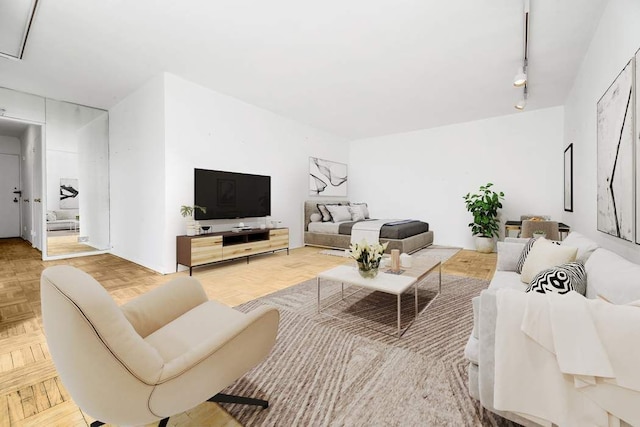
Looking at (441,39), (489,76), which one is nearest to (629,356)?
(441,39)

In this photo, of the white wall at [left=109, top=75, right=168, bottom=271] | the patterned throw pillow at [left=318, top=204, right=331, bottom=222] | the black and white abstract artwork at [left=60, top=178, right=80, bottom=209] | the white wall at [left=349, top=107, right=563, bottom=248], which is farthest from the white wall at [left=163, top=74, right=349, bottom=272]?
the black and white abstract artwork at [left=60, top=178, right=80, bottom=209]

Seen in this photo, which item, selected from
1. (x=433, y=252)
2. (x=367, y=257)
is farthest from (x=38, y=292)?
(x=433, y=252)

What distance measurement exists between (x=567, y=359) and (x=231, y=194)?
439 cm

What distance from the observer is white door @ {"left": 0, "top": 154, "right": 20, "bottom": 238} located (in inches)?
257

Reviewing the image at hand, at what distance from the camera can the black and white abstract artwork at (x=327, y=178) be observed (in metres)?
6.39

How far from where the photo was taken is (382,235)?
5.19 meters

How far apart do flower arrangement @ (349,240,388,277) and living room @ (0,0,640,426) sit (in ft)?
5.46

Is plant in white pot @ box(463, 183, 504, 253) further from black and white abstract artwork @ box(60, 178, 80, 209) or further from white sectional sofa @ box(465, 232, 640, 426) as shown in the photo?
black and white abstract artwork @ box(60, 178, 80, 209)

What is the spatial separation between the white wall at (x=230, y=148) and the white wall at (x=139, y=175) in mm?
137

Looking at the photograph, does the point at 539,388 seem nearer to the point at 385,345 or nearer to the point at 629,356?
the point at 629,356

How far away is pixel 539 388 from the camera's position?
99 cm

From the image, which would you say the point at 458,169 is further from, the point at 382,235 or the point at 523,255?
the point at 523,255

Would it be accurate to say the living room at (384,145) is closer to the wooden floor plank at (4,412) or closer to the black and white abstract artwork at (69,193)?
the black and white abstract artwork at (69,193)

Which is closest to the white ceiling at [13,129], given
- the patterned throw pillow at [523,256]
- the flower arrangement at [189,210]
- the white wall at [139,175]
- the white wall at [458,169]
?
the white wall at [139,175]
